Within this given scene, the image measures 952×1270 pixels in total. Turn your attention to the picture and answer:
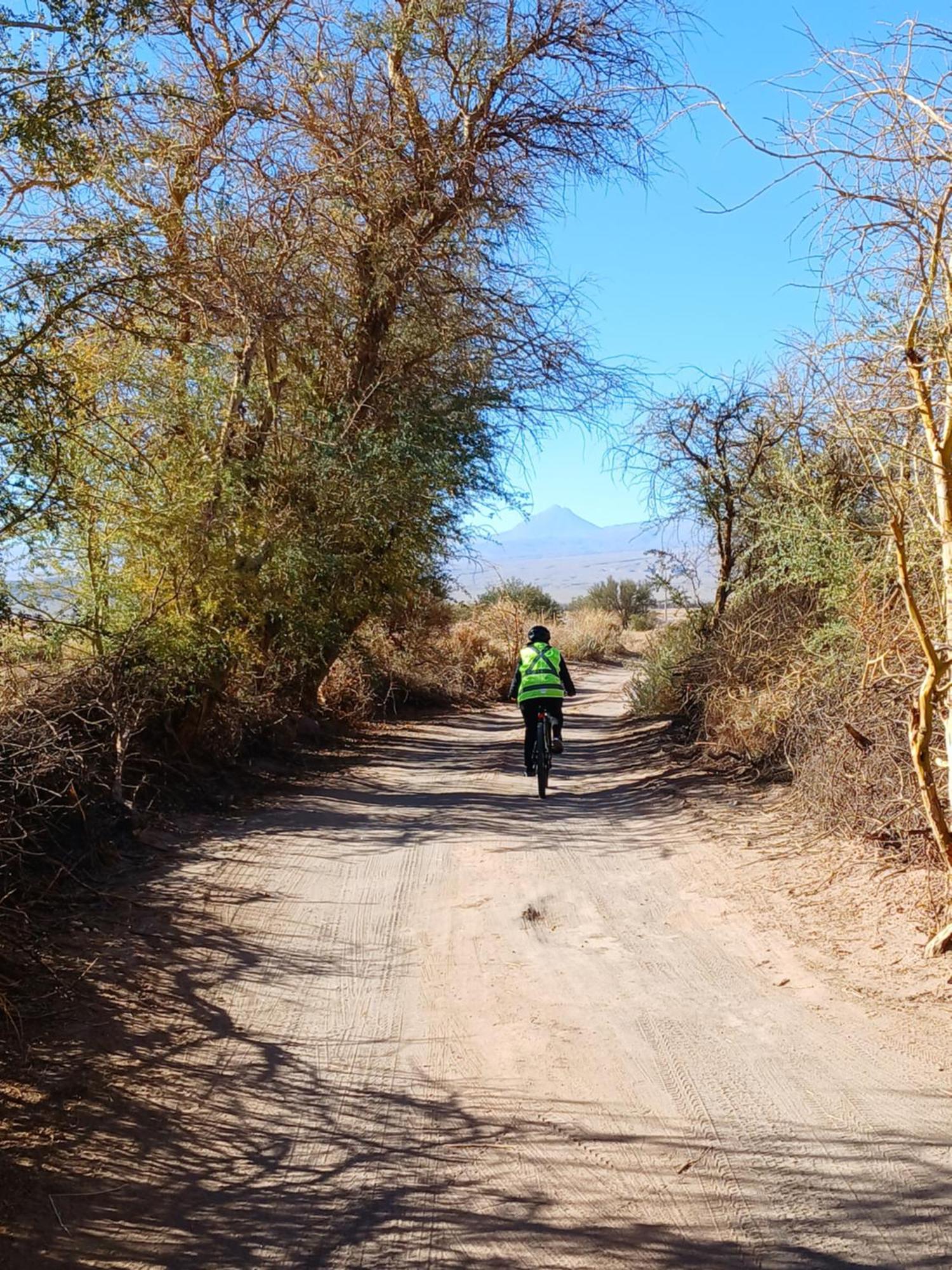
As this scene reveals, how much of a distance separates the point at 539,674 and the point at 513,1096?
299 inches

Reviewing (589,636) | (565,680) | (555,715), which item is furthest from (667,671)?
(589,636)

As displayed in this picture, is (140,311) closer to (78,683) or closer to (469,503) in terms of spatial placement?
(78,683)

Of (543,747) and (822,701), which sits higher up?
(822,701)

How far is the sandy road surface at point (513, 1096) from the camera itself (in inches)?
147

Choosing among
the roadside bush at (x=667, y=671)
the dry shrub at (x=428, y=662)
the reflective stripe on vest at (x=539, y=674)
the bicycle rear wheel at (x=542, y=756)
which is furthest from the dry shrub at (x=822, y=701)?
the dry shrub at (x=428, y=662)

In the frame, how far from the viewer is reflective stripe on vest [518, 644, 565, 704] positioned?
1202 centimetres

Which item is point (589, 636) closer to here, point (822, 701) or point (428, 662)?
point (428, 662)

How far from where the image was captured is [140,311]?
700cm

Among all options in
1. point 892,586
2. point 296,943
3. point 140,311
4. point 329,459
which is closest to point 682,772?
point 892,586

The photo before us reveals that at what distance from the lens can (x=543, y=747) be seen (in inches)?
464

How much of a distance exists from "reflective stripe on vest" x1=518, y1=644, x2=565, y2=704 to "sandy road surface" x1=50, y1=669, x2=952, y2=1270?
3747 mm

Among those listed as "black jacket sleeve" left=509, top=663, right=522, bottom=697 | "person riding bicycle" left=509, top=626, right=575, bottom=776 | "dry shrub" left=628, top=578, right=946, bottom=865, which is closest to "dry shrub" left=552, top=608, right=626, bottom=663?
"dry shrub" left=628, top=578, right=946, bottom=865

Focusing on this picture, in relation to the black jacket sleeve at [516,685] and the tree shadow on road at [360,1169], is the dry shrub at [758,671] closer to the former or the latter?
the black jacket sleeve at [516,685]

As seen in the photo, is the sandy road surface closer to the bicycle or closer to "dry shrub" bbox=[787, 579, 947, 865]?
"dry shrub" bbox=[787, 579, 947, 865]
